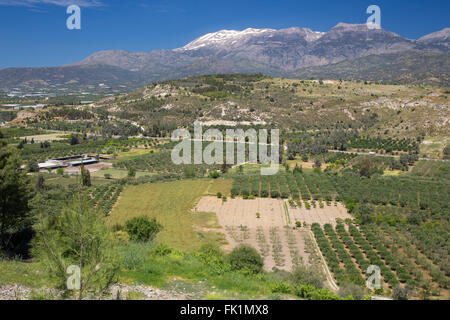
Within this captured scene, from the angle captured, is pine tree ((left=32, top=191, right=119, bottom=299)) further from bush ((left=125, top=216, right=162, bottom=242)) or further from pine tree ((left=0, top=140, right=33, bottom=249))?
bush ((left=125, top=216, right=162, bottom=242))

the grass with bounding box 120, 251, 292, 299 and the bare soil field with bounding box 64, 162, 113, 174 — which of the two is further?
the bare soil field with bounding box 64, 162, 113, 174

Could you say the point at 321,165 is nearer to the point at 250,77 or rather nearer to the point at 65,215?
the point at 65,215

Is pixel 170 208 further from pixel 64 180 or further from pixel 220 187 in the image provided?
pixel 64 180

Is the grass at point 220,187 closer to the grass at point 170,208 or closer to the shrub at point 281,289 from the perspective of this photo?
the grass at point 170,208

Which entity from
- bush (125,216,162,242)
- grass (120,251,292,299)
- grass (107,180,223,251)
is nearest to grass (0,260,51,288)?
grass (120,251,292,299)

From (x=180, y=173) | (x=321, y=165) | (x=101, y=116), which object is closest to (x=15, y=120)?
(x=101, y=116)

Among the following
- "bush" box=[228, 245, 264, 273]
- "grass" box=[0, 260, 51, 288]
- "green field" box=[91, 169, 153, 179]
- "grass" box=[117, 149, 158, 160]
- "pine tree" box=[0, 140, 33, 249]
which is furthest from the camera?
"grass" box=[117, 149, 158, 160]
